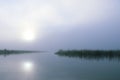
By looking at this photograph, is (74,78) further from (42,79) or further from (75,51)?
(75,51)

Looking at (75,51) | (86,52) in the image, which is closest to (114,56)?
(86,52)

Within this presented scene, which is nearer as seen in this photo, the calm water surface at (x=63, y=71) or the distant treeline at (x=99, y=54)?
the calm water surface at (x=63, y=71)

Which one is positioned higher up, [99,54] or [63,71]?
[99,54]

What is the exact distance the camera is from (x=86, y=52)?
39.4m

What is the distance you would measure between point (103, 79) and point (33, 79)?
15.8 ft

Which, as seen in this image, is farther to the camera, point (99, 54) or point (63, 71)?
point (99, 54)

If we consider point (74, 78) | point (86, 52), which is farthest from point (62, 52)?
point (74, 78)

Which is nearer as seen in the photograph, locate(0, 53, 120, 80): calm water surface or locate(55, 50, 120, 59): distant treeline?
locate(0, 53, 120, 80): calm water surface

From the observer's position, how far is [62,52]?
5109cm

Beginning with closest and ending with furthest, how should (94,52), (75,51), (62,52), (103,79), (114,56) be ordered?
(103,79), (114,56), (94,52), (75,51), (62,52)

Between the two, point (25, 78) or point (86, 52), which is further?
point (86, 52)

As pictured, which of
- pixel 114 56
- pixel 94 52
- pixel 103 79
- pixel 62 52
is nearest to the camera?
pixel 103 79

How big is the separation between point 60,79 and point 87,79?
1.86 metres

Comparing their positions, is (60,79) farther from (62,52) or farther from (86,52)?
(62,52)
